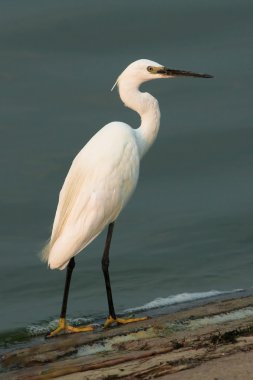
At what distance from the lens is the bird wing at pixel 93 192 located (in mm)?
5594

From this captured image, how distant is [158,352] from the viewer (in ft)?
14.3

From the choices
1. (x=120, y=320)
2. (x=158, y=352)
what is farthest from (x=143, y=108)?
(x=158, y=352)

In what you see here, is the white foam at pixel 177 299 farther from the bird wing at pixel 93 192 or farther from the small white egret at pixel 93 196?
the bird wing at pixel 93 192

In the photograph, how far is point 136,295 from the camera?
23.0ft

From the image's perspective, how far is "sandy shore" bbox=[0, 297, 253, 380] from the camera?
13.5 feet

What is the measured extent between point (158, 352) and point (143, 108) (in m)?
2.24

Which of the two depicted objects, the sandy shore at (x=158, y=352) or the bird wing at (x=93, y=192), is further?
the bird wing at (x=93, y=192)

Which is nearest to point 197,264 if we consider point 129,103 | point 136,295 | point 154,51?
point 136,295

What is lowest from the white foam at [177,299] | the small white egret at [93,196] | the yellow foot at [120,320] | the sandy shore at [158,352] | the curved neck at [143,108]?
the sandy shore at [158,352]

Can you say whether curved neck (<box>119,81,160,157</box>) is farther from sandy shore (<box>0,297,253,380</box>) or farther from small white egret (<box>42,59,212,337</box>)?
sandy shore (<box>0,297,253,380</box>)

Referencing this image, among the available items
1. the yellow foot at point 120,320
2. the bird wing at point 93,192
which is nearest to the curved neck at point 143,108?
the bird wing at point 93,192

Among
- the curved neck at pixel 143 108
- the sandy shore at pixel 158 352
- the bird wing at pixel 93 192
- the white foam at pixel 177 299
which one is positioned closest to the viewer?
the sandy shore at pixel 158 352

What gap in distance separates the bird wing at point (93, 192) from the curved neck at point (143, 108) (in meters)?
0.35

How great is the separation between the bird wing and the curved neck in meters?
0.35
